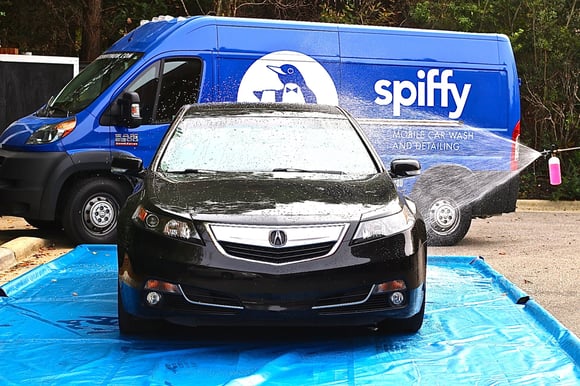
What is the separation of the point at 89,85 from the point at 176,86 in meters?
1.00

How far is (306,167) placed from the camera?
7.38 meters

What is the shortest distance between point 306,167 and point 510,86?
233 inches

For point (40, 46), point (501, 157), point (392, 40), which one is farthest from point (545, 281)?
point (40, 46)

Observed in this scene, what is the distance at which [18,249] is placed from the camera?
35.7ft

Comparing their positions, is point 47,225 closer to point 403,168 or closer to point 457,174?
point 457,174

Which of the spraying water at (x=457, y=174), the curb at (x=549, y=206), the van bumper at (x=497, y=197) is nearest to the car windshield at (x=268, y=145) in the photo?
the spraying water at (x=457, y=174)

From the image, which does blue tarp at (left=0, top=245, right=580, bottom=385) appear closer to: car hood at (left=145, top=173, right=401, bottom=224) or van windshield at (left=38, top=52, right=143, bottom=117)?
car hood at (left=145, top=173, right=401, bottom=224)

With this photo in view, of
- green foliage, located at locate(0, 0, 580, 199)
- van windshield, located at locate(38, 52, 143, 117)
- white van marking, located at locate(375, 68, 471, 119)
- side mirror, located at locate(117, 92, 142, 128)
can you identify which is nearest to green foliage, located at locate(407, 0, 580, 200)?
green foliage, located at locate(0, 0, 580, 199)

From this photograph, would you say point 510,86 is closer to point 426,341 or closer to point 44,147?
point 44,147

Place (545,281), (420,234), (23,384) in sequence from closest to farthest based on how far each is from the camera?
(23,384), (420,234), (545,281)

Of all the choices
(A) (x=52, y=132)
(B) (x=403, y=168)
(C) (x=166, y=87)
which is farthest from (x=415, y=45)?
(B) (x=403, y=168)

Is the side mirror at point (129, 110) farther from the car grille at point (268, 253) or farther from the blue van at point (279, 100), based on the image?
the car grille at point (268, 253)

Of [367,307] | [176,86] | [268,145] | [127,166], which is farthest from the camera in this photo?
[176,86]

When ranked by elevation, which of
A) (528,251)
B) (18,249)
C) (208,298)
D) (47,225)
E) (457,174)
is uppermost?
(208,298)
